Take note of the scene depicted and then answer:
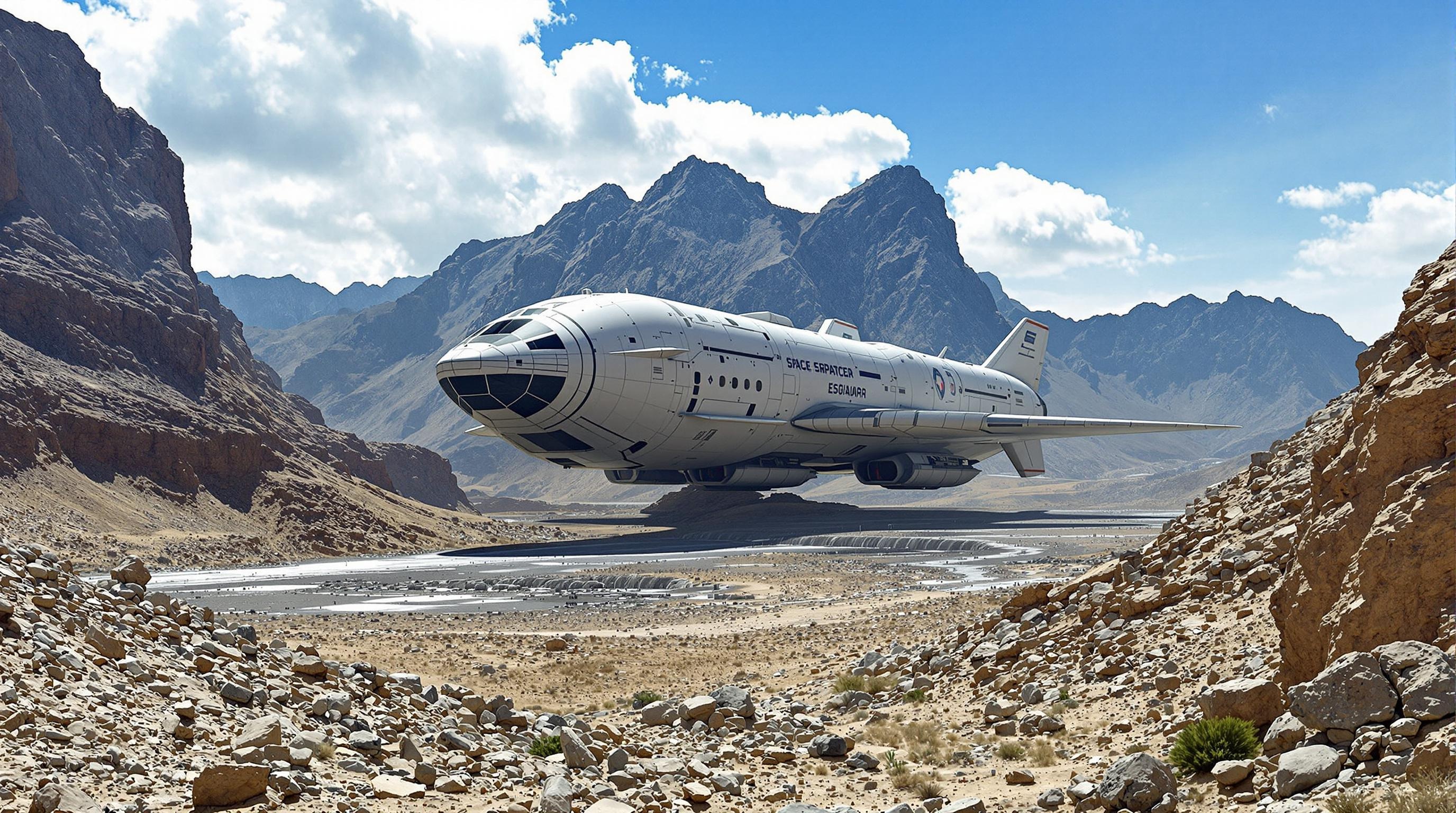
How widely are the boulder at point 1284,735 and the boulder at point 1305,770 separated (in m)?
0.30

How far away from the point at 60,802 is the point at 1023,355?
80.1 meters

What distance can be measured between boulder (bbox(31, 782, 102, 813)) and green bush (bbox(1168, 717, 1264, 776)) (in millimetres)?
7614

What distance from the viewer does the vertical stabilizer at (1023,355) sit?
8062 centimetres

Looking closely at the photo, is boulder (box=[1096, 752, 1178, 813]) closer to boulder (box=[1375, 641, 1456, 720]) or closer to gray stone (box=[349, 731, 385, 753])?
boulder (box=[1375, 641, 1456, 720])

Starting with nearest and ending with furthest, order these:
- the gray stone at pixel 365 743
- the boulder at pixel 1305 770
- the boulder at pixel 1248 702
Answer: the boulder at pixel 1305 770
the boulder at pixel 1248 702
the gray stone at pixel 365 743

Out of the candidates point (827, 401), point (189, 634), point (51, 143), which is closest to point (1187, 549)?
point (189, 634)

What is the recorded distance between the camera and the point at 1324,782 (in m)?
7.06

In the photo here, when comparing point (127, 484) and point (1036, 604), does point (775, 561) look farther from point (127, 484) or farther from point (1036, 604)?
point (127, 484)

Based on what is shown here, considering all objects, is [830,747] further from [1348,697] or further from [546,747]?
[1348,697]

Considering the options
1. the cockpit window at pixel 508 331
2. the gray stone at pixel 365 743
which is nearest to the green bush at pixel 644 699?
the gray stone at pixel 365 743

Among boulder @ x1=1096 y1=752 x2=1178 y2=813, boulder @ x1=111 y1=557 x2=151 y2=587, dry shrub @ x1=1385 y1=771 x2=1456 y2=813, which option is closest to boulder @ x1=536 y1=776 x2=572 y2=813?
boulder @ x1=1096 y1=752 x2=1178 y2=813

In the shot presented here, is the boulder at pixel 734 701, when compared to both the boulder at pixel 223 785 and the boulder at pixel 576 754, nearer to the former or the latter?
the boulder at pixel 576 754

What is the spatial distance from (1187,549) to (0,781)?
41.5 feet

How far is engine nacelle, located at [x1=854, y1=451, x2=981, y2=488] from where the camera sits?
64875mm
